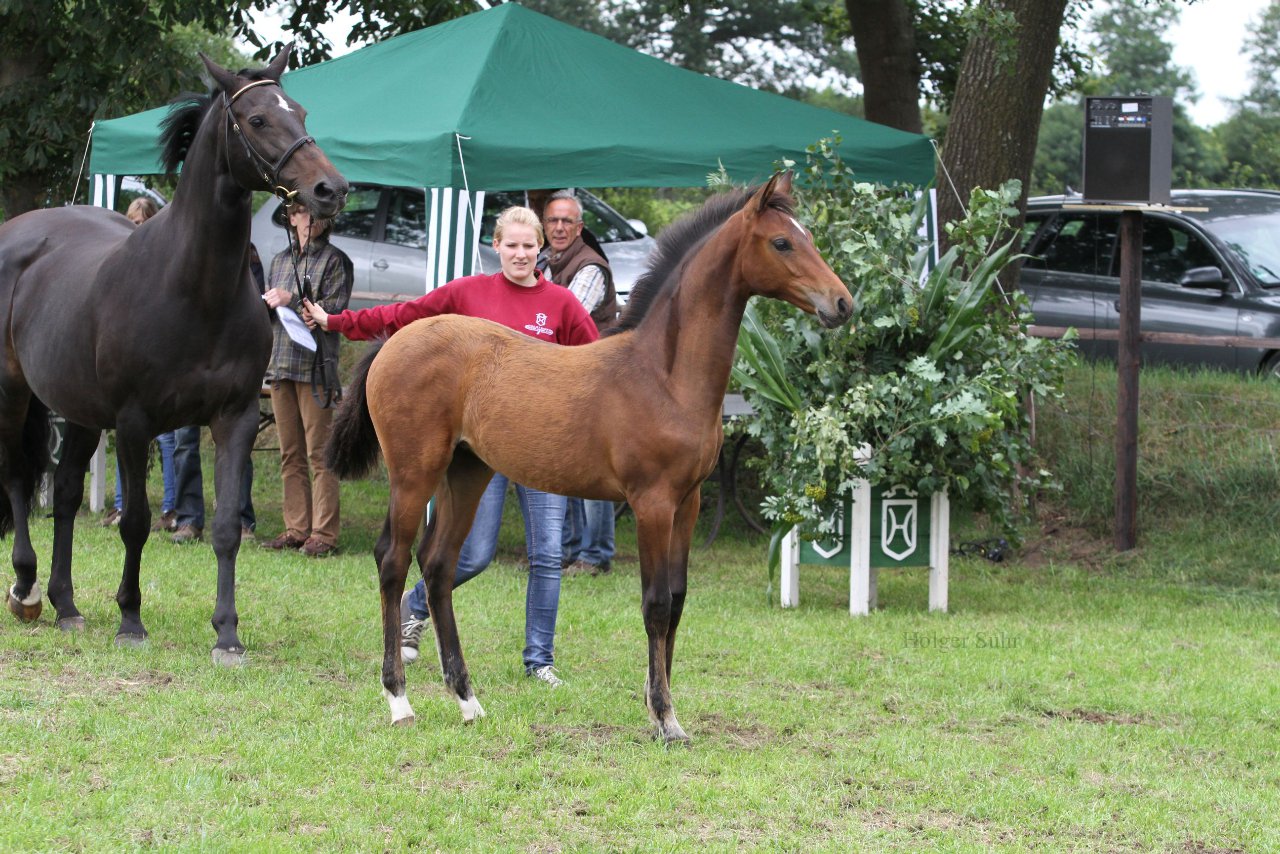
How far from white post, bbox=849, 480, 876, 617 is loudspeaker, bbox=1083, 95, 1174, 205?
3059 millimetres

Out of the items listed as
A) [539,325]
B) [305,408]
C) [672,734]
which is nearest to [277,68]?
[539,325]

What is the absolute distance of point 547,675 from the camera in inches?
240

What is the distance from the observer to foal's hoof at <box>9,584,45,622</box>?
707cm

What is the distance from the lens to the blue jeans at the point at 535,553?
6066 millimetres

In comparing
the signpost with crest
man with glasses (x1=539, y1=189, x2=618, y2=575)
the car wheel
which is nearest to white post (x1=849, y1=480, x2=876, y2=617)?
the signpost with crest

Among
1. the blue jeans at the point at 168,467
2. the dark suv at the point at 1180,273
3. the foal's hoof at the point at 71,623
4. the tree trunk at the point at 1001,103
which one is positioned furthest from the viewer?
the dark suv at the point at 1180,273

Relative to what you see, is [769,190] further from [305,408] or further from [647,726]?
[305,408]

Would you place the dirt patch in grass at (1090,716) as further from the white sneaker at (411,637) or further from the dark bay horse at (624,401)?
the white sneaker at (411,637)

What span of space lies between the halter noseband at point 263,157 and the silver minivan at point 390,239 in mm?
6441

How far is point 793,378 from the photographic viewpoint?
26.6 ft

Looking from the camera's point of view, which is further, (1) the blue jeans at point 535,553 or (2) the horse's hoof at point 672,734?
(1) the blue jeans at point 535,553

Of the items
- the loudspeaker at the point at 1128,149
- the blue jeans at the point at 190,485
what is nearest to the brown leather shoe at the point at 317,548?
the blue jeans at the point at 190,485

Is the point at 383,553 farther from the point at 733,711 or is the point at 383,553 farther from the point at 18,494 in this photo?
the point at 18,494

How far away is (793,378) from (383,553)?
3.28 m
